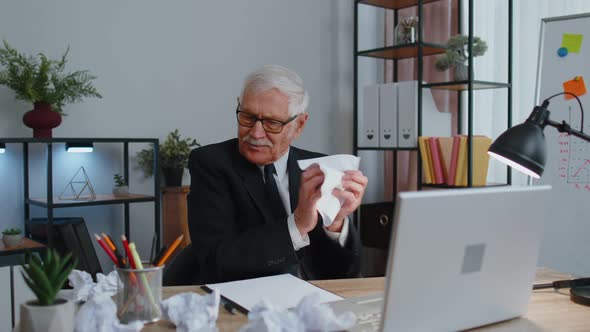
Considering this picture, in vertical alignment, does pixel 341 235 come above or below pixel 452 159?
below

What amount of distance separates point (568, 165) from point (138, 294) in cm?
175

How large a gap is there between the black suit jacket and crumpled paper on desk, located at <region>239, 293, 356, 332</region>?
0.52 m

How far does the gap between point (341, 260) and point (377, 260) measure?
209 centimetres

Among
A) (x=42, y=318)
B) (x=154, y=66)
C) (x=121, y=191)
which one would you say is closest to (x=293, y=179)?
(x=42, y=318)

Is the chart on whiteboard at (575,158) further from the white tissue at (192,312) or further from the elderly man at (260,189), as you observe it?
the white tissue at (192,312)

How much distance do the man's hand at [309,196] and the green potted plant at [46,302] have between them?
25.9 inches

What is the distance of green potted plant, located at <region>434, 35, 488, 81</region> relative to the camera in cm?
299

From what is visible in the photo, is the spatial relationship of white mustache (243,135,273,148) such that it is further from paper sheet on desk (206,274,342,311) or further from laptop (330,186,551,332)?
laptop (330,186,551,332)

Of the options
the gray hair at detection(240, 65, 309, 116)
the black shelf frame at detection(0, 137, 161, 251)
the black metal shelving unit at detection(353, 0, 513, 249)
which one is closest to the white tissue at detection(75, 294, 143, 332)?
the gray hair at detection(240, 65, 309, 116)

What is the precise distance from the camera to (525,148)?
1.17m

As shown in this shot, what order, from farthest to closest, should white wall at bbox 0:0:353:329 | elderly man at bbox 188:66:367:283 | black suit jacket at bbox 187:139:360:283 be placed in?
white wall at bbox 0:0:353:329 < elderly man at bbox 188:66:367:283 < black suit jacket at bbox 187:139:360:283

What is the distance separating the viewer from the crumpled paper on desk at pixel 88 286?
1.12m

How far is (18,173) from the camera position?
108 inches

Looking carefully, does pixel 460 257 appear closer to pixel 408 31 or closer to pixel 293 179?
pixel 293 179
